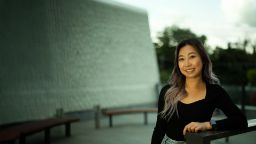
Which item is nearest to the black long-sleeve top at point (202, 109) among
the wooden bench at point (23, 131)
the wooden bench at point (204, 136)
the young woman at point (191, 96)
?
the young woman at point (191, 96)

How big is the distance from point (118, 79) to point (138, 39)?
181cm

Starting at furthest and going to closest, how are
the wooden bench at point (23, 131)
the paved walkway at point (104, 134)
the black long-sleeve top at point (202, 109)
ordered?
the paved walkway at point (104, 134) → the wooden bench at point (23, 131) → the black long-sleeve top at point (202, 109)

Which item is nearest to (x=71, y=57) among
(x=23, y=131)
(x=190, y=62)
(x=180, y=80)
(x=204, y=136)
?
(x=23, y=131)

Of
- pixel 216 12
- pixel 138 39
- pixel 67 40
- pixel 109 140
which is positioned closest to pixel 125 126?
pixel 109 140

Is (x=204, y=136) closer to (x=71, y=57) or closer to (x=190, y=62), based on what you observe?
(x=190, y=62)

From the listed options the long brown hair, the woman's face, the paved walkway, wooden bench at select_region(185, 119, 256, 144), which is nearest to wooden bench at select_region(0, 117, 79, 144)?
the paved walkway

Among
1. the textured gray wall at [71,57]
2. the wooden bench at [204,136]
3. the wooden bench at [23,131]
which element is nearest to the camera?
the wooden bench at [204,136]

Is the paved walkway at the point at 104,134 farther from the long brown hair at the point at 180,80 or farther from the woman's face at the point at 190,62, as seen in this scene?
the woman's face at the point at 190,62

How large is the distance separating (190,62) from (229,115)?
290 millimetres

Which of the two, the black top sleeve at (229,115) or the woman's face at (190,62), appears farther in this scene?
the woman's face at (190,62)

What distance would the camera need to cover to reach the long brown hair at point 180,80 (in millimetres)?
1446

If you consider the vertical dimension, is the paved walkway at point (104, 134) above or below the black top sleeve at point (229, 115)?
below

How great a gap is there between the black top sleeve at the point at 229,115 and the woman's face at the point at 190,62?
129 mm

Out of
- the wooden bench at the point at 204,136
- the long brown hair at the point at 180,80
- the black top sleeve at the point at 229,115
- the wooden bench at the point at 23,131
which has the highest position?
the long brown hair at the point at 180,80
